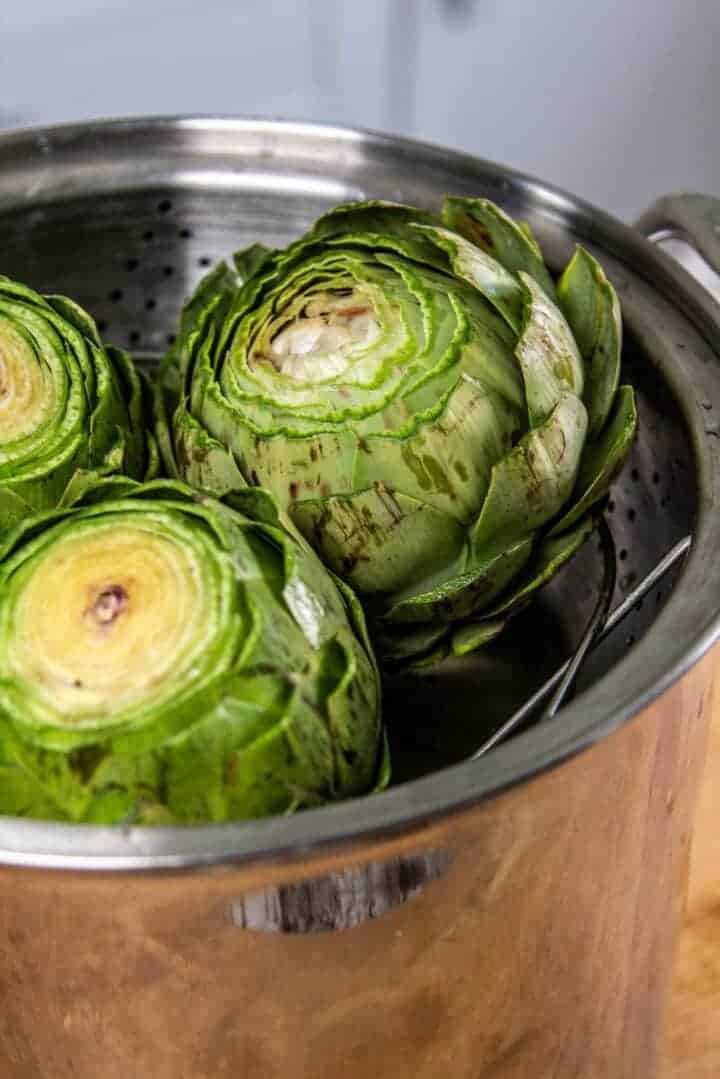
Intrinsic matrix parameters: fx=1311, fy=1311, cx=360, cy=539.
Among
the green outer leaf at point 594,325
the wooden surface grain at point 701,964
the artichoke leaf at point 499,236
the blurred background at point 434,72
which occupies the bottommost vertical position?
the wooden surface grain at point 701,964

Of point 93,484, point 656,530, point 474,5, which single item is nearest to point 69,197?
point 93,484

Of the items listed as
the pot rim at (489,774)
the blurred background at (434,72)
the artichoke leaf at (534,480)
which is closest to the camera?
the pot rim at (489,774)

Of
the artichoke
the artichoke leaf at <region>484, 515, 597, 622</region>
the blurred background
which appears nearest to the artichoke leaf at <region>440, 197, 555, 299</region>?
the artichoke

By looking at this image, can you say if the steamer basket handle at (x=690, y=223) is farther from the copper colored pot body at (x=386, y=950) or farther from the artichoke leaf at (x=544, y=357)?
the copper colored pot body at (x=386, y=950)

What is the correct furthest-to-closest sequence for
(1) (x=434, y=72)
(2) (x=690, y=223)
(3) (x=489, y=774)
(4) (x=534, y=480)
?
1. (1) (x=434, y=72)
2. (2) (x=690, y=223)
3. (4) (x=534, y=480)
4. (3) (x=489, y=774)

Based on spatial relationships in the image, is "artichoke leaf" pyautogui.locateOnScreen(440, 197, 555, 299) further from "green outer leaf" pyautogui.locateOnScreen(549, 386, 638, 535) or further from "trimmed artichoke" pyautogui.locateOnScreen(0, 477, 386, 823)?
"trimmed artichoke" pyautogui.locateOnScreen(0, 477, 386, 823)

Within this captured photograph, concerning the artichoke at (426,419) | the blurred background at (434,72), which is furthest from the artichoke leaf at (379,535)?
the blurred background at (434,72)

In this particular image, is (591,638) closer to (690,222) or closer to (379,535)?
(379,535)

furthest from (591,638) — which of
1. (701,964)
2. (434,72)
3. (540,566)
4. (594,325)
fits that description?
(434,72)
